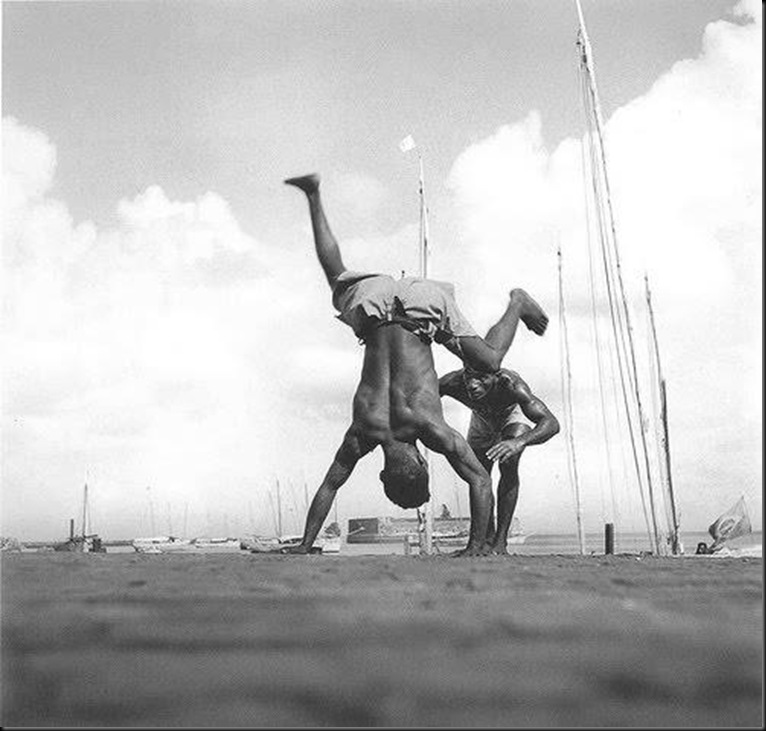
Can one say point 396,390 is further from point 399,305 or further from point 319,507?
point 319,507

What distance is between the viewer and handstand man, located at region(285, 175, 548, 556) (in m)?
4.79

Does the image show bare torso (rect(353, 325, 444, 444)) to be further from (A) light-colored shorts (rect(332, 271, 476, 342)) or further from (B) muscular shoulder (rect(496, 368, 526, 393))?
(B) muscular shoulder (rect(496, 368, 526, 393))

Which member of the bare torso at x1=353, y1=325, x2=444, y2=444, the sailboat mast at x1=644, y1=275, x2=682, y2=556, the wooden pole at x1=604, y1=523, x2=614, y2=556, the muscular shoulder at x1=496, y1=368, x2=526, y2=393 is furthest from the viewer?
the sailboat mast at x1=644, y1=275, x2=682, y2=556

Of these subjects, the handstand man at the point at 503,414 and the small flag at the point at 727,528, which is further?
the small flag at the point at 727,528

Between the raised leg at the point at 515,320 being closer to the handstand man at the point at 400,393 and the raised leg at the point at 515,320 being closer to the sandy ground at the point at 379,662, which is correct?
the handstand man at the point at 400,393

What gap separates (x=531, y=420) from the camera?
5980 mm

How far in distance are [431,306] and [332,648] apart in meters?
4.23

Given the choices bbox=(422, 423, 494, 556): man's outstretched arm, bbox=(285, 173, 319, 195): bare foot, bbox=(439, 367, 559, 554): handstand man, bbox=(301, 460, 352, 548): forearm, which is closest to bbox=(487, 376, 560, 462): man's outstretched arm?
bbox=(439, 367, 559, 554): handstand man

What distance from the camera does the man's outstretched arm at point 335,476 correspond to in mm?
4988

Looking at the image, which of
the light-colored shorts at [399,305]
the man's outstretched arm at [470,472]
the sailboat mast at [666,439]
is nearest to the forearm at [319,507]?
the man's outstretched arm at [470,472]

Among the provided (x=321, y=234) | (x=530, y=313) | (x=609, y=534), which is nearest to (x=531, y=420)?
(x=530, y=313)

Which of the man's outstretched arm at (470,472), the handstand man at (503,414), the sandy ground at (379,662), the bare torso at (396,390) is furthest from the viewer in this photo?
the handstand man at (503,414)

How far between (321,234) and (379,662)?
15.5 ft

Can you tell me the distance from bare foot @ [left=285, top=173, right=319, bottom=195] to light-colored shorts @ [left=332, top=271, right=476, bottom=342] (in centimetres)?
66
